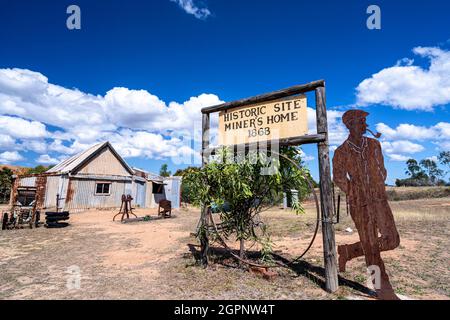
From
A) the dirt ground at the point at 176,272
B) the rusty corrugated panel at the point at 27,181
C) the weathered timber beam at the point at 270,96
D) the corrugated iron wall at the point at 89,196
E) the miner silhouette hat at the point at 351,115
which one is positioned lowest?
the dirt ground at the point at 176,272

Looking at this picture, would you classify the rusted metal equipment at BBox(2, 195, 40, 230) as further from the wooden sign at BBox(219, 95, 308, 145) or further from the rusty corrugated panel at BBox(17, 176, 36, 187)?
the wooden sign at BBox(219, 95, 308, 145)

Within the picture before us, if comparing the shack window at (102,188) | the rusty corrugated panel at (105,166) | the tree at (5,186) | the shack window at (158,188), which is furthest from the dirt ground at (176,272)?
the tree at (5,186)

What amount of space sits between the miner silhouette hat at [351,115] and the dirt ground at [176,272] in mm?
3028

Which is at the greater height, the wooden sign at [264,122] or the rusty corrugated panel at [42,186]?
the wooden sign at [264,122]

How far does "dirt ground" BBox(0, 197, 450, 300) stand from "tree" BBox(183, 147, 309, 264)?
1052mm

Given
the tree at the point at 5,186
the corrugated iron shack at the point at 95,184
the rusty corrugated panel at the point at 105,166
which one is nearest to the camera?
the corrugated iron shack at the point at 95,184

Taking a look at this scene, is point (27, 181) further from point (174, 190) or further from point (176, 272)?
point (176, 272)

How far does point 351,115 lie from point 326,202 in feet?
5.47

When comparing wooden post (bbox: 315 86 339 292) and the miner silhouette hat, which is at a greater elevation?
the miner silhouette hat

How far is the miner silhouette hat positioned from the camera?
468 centimetres

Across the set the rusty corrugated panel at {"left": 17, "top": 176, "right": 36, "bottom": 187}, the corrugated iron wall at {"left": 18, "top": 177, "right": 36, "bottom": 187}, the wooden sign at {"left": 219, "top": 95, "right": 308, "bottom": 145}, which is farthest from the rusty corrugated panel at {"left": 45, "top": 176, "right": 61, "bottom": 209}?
the wooden sign at {"left": 219, "top": 95, "right": 308, "bottom": 145}

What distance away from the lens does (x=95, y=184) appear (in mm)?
21031

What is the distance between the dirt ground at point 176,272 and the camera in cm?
454

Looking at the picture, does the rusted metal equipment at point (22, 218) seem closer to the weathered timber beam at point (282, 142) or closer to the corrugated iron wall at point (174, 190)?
the weathered timber beam at point (282, 142)
